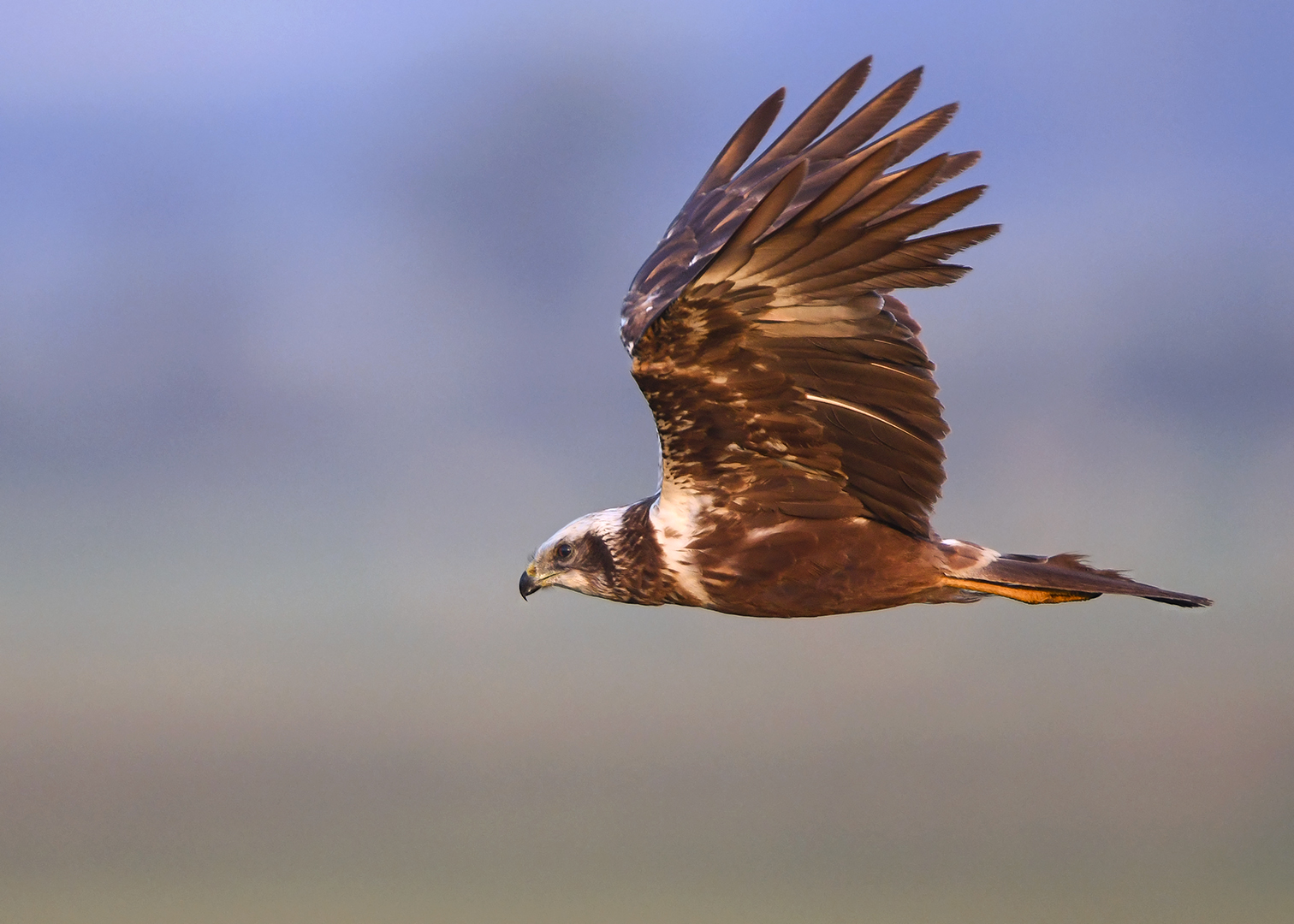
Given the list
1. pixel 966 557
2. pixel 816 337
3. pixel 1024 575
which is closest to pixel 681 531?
pixel 816 337

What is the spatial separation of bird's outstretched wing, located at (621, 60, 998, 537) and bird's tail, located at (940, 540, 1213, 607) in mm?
291

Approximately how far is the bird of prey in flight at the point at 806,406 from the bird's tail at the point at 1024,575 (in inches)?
0.5

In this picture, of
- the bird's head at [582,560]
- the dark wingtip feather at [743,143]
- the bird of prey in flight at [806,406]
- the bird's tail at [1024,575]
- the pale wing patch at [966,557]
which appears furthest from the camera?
the dark wingtip feather at [743,143]

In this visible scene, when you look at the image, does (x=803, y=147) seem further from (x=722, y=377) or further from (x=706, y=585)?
(x=706, y=585)

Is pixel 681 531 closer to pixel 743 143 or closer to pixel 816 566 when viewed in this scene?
pixel 816 566

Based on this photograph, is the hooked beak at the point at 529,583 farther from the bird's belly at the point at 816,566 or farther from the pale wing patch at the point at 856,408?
the pale wing patch at the point at 856,408

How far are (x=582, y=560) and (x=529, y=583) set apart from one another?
19.9 inches

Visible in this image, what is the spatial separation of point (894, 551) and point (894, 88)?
8.00ft

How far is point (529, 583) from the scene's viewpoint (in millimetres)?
7414

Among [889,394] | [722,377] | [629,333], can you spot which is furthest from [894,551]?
[629,333]

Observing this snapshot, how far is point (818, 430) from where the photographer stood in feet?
20.3

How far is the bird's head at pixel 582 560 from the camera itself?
689 centimetres

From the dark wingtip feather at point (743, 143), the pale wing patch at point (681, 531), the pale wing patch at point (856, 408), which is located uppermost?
the dark wingtip feather at point (743, 143)

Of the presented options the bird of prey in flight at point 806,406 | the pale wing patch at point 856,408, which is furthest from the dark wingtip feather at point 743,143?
the pale wing patch at point 856,408
